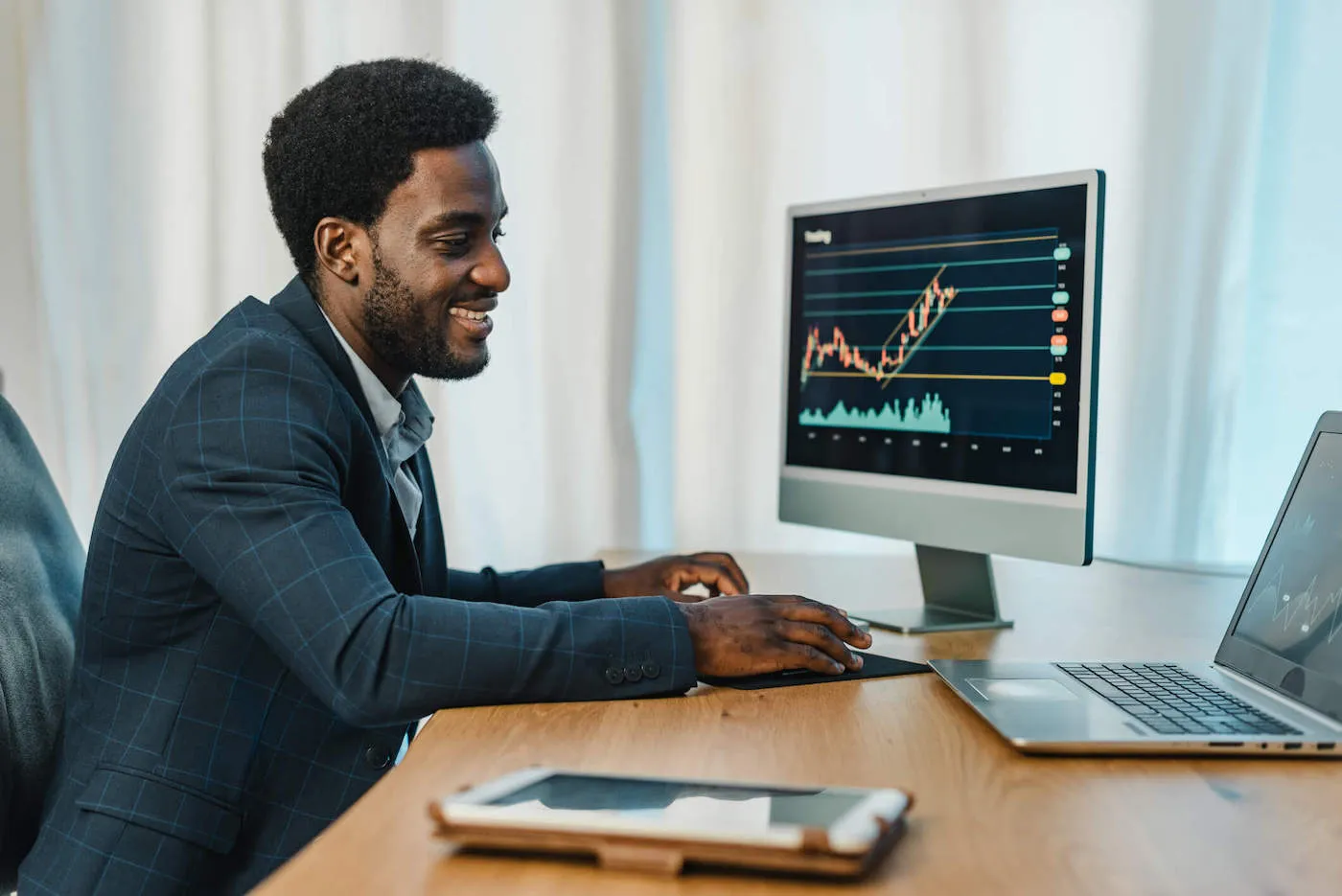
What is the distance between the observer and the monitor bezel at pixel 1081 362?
1.34 meters

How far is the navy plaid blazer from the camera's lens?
1023 mm

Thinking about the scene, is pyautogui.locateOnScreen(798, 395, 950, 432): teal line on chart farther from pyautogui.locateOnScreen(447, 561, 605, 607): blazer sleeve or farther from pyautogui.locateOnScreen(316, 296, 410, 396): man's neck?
pyautogui.locateOnScreen(316, 296, 410, 396): man's neck

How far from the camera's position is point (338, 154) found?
1.34m

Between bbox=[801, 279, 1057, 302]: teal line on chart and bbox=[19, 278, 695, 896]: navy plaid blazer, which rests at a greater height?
bbox=[801, 279, 1057, 302]: teal line on chart

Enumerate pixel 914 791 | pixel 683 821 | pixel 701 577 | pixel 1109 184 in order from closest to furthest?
1. pixel 683 821
2. pixel 914 791
3. pixel 701 577
4. pixel 1109 184

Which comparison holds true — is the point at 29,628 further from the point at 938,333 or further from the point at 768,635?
the point at 938,333

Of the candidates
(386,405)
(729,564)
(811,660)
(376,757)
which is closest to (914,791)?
(811,660)

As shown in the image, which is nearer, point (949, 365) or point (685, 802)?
point (685, 802)

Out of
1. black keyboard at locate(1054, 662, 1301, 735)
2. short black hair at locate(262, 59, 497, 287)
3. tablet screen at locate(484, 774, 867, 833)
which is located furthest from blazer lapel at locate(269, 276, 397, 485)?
black keyboard at locate(1054, 662, 1301, 735)

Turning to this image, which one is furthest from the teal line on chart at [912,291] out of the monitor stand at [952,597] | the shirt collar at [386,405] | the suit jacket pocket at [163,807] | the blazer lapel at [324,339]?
the suit jacket pocket at [163,807]

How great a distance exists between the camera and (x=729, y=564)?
1.48 m

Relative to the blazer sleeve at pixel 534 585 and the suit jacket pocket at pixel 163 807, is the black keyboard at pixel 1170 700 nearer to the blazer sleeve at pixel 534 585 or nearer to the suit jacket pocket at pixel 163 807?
the blazer sleeve at pixel 534 585

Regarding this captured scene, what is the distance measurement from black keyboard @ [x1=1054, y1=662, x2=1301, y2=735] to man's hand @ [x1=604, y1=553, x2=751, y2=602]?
1.33 ft

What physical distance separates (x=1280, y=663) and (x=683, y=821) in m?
0.64
